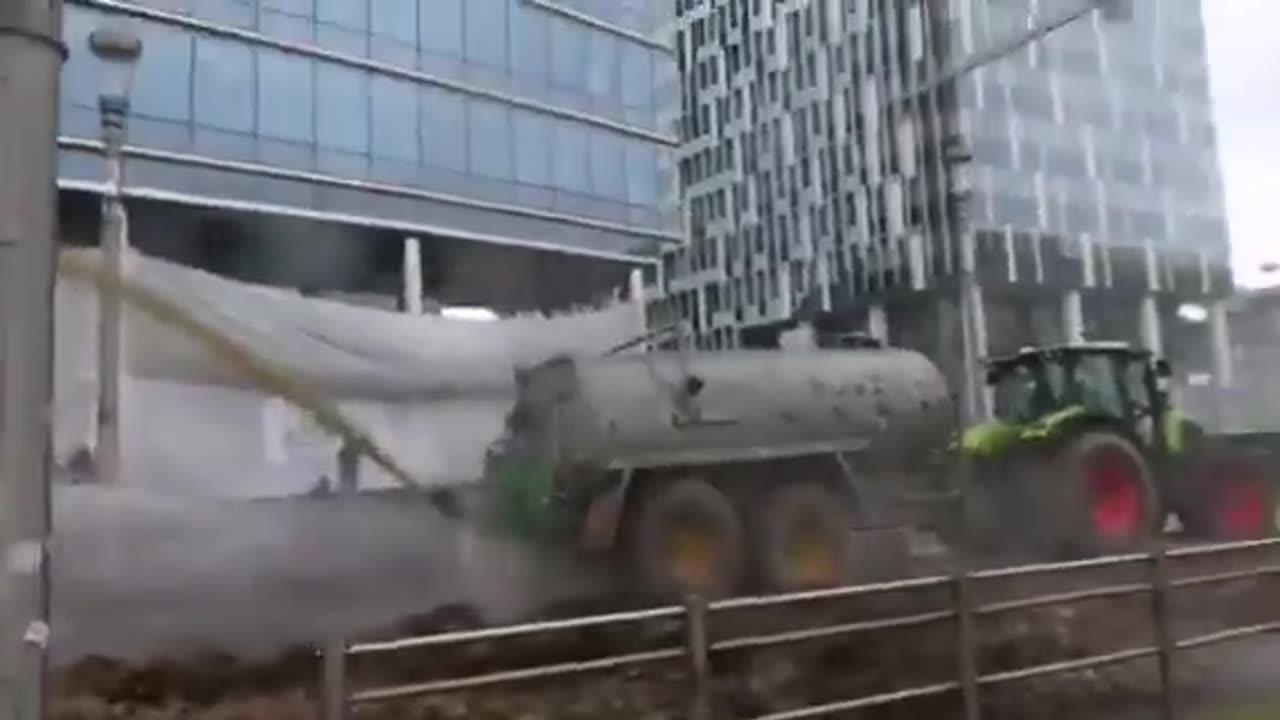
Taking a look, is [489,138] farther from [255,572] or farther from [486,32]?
[255,572]

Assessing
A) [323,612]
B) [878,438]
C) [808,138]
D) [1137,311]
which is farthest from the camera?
[1137,311]

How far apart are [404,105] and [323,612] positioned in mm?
4216

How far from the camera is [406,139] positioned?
8305mm

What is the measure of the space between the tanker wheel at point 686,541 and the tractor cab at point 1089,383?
242 cm

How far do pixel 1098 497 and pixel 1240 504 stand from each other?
51.5 inches

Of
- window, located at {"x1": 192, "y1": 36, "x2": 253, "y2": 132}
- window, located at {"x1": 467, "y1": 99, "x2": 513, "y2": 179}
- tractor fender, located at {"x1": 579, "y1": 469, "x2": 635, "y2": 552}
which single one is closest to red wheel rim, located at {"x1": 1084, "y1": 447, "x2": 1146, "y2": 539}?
tractor fender, located at {"x1": 579, "y1": 469, "x2": 635, "y2": 552}

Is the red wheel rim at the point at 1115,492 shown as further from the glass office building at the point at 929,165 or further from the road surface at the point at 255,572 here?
the road surface at the point at 255,572

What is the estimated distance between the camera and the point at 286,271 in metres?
6.99

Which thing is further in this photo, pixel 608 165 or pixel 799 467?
pixel 608 165

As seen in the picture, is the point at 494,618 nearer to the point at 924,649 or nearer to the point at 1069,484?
the point at 924,649

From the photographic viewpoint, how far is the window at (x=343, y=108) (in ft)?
25.4

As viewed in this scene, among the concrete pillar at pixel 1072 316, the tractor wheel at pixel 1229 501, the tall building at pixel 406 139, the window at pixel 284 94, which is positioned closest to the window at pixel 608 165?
the tall building at pixel 406 139

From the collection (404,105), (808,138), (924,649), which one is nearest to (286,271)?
(404,105)

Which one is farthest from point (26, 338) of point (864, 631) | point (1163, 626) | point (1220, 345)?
point (1220, 345)
